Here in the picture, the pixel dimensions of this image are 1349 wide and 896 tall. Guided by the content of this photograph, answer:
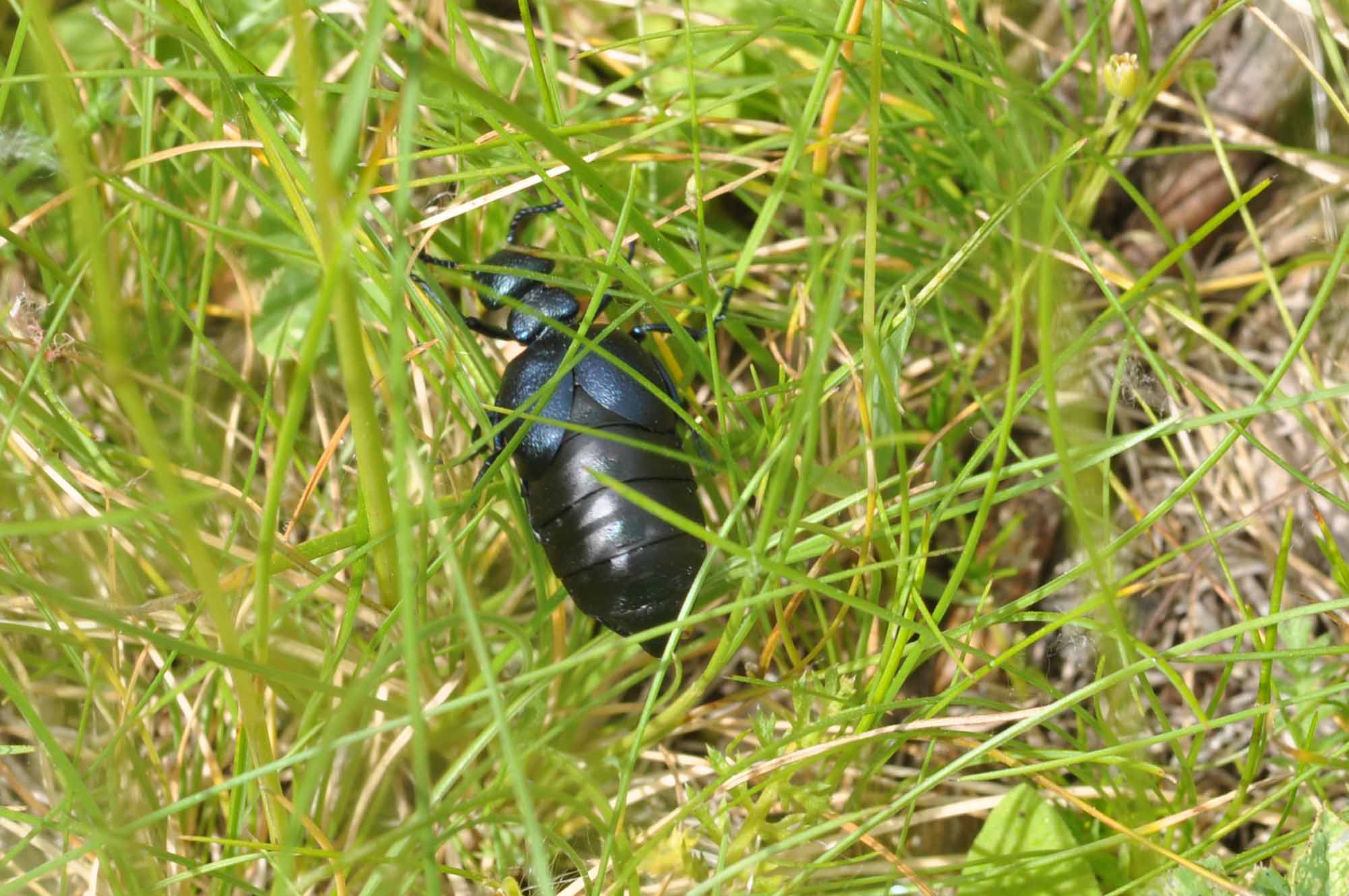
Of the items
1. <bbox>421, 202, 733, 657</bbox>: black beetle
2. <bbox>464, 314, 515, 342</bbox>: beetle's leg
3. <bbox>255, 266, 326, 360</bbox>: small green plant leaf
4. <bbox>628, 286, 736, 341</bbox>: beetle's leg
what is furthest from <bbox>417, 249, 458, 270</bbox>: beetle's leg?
<bbox>255, 266, 326, 360</bbox>: small green plant leaf

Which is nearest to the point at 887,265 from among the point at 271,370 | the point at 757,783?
the point at 757,783

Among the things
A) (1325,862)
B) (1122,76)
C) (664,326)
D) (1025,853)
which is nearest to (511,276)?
Answer: (664,326)

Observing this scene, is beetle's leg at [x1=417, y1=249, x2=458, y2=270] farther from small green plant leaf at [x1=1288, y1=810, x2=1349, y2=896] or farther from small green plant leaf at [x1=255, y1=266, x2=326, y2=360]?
small green plant leaf at [x1=1288, y1=810, x2=1349, y2=896]

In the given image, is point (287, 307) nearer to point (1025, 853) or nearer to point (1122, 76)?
point (1122, 76)

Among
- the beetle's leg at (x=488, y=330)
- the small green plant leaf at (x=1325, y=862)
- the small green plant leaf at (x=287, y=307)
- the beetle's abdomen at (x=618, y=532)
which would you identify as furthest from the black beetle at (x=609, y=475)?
the small green plant leaf at (x=1325, y=862)

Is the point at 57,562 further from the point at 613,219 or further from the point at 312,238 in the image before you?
the point at 613,219
